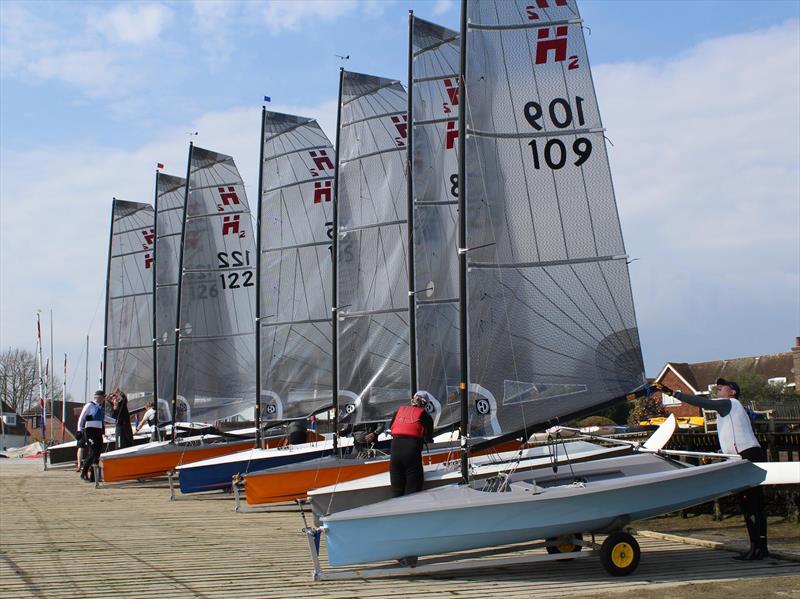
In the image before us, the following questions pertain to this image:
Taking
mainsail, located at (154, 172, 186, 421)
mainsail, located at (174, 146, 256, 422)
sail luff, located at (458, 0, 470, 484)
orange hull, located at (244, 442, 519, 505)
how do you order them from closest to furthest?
1. sail luff, located at (458, 0, 470, 484)
2. orange hull, located at (244, 442, 519, 505)
3. mainsail, located at (174, 146, 256, 422)
4. mainsail, located at (154, 172, 186, 421)

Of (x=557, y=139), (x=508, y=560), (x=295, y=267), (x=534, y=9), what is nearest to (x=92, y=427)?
(x=295, y=267)

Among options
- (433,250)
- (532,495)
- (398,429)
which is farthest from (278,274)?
(532,495)

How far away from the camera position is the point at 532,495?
8102mm

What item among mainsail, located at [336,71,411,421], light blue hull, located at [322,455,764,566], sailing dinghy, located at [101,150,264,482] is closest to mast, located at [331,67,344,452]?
mainsail, located at [336,71,411,421]

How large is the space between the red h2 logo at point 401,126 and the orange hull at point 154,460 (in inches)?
273

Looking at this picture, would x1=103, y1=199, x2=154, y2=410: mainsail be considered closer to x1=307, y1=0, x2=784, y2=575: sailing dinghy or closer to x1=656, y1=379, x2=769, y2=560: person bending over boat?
x1=307, y1=0, x2=784, y2=575: sailing dinghy

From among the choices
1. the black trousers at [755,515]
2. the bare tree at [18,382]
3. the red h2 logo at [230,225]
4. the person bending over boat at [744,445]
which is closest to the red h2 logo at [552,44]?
the person bending over boat at [744,445]

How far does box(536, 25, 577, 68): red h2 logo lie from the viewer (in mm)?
11359

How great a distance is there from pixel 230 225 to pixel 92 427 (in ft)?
22.6

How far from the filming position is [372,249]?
1873cm

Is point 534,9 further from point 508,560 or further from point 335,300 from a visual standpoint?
point 335,300

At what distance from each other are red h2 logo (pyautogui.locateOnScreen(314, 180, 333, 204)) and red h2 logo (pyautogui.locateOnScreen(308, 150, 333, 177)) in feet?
0.80

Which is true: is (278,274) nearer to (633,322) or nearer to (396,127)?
(396,127)

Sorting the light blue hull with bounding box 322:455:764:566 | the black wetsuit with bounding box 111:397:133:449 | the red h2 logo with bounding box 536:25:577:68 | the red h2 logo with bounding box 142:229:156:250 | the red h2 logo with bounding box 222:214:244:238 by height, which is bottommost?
the light blue hull with bounding box 322:455:764:566
